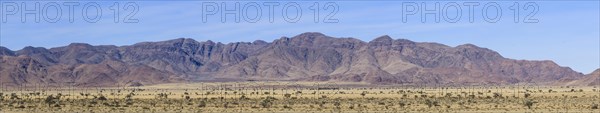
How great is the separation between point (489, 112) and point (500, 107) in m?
6.43

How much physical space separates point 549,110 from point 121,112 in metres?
26.5

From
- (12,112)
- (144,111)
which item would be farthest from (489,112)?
(12,112)

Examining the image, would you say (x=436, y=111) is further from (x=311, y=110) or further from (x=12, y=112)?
(x=12, y=112)

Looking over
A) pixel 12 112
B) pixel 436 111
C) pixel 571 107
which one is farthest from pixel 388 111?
pixel 12 112

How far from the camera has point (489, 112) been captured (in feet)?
181

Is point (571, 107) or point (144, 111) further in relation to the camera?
point (571, 107)

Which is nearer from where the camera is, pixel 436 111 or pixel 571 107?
pixel 436 111

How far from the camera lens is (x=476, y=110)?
57594mm

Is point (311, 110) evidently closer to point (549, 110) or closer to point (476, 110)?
point (476, 110)

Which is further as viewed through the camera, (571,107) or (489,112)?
(571,107)

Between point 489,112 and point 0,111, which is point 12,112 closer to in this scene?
point 0,111

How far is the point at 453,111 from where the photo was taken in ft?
181

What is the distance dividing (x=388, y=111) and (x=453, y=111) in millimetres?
4055

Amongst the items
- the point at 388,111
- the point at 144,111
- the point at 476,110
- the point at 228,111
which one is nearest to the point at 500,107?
the point at 476,110
